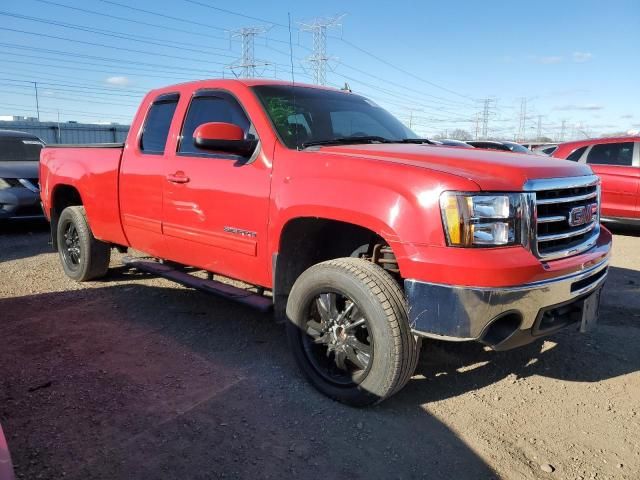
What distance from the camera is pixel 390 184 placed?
2.85 metres

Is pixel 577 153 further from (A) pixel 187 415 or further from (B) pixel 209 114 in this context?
(A) pixel 187 415

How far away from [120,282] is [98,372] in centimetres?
244

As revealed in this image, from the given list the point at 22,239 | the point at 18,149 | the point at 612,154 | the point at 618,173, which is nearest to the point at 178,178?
the point at 22,239

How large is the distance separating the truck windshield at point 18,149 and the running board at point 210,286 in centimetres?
572

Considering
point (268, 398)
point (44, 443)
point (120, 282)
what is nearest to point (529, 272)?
point (268, 398)

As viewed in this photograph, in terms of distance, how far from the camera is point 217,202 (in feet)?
12.6

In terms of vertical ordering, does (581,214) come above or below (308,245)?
above

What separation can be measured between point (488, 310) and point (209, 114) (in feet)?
8.68

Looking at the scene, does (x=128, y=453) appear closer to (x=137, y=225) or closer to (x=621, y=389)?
(x=137, y=225)

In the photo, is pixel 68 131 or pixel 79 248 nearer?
pixel 79 248

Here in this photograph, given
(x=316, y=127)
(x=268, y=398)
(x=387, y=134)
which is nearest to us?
(x=268, y=398)

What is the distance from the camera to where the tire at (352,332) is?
2.89 metres

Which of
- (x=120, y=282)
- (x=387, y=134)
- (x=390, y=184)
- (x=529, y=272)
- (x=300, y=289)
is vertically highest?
(x=387, y=134)

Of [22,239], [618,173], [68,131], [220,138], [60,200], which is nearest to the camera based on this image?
[220,138]
